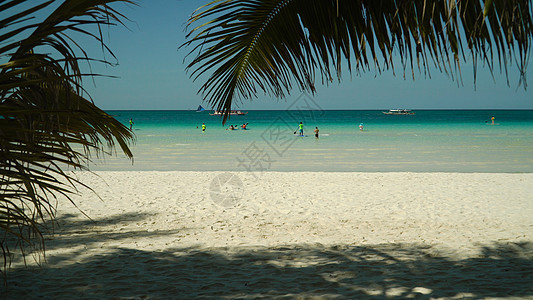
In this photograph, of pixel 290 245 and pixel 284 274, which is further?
pixel 290 245

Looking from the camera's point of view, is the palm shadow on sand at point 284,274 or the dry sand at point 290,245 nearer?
the palm shadow on sand at point 284,274

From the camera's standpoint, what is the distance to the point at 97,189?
10.3 m

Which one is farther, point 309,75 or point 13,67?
point 309,75

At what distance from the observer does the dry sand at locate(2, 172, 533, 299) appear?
3.75 m

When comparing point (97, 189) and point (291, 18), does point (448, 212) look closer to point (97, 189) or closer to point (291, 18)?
point (291, 18)

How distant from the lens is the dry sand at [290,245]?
375cm

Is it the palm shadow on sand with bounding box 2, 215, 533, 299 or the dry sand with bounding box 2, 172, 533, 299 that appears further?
the dry sand with bounding box 2, 172, 533, 299

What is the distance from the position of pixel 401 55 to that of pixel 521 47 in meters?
0.64

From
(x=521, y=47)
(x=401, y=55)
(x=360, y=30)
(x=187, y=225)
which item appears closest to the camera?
(x=521, y=47)

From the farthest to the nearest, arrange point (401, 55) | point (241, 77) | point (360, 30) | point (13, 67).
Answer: point (241, 77) → point (360, 30) → point (401, 55) → point (13, 67)

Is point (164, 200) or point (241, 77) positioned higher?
point (241, 77)

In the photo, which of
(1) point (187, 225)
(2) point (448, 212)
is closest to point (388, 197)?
(2) point (448, 212)

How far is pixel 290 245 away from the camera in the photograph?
530 cm

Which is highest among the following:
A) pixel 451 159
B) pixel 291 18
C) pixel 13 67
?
pixel 291 18
